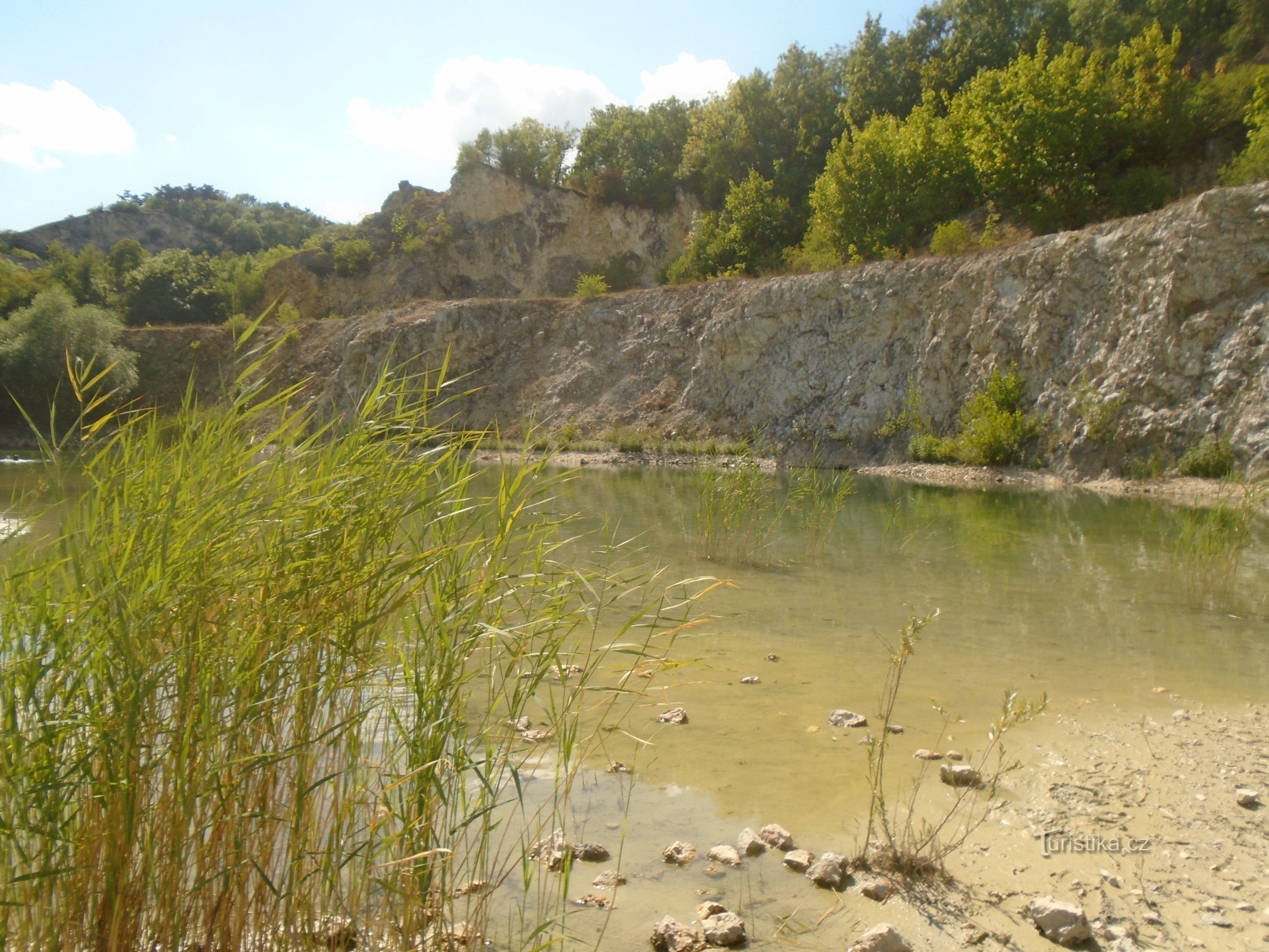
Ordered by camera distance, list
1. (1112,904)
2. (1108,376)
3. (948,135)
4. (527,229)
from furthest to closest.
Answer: (527,229), (948,135), (1108,376), (1112,904)

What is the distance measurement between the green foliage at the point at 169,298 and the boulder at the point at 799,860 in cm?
5389

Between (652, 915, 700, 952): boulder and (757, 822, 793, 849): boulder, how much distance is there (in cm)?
73

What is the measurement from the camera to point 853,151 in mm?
33219

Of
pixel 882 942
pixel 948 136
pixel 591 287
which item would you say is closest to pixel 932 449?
pixel 948 136

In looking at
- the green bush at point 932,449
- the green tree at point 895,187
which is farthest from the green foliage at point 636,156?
the green bush at point 932,449

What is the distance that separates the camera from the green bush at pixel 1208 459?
18.2m

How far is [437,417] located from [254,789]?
117ft

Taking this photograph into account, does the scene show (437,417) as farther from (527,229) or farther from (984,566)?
(984,566)

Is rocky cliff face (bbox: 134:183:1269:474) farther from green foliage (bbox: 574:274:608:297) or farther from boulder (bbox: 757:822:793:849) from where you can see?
boulder (bbox: 757:822:793:849)

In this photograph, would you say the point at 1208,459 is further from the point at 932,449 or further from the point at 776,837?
the point at 776,837

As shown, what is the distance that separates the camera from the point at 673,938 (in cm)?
295

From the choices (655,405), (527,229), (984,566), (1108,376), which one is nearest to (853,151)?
(655,405)

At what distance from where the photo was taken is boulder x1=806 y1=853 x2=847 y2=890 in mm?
3322

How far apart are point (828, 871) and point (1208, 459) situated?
61.9 ft
